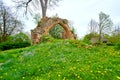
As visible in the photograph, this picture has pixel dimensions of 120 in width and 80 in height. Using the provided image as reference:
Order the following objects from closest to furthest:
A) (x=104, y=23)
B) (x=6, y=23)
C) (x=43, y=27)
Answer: (x=43, y=27)
(x=6, y=23)
(x=104, y=23)

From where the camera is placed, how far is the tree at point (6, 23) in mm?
45531

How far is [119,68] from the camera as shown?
889 centimetres

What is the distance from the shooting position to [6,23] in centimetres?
4575

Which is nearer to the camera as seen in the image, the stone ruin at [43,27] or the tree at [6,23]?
the stone ruin at [43,27]

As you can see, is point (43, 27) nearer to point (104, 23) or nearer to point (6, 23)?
point (6, 23)

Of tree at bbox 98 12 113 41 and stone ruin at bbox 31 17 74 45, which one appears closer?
stone ruin at bbox 31 17 74 45

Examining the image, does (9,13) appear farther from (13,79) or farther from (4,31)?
(13,79)

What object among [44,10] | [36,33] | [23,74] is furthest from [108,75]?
[44,10]

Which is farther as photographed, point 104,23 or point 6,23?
point 104,23

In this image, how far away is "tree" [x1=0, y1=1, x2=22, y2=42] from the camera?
45.5 m

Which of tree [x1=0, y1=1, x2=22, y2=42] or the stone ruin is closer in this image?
the stone ruin

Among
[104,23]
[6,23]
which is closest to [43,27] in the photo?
[6,23]

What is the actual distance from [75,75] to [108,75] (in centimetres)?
105

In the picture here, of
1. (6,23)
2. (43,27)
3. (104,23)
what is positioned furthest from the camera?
(104,23)
